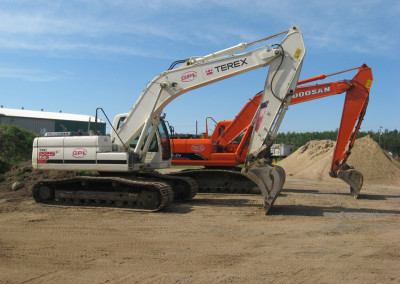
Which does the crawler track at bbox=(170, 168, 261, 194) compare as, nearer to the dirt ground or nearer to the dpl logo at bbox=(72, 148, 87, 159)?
the dirt ground

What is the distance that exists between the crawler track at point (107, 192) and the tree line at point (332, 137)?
99.2 ft

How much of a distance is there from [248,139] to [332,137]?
102 ft

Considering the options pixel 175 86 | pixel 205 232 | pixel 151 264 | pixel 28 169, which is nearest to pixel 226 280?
pixel 151 264

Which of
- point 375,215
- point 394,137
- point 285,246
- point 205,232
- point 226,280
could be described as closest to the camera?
point 226,280

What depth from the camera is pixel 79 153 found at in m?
9.41

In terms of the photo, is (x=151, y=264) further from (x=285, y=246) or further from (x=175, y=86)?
(x=175, y=86)

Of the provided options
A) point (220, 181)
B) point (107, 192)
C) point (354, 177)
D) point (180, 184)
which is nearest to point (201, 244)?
point (107, 192)

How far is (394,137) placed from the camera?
124 feet

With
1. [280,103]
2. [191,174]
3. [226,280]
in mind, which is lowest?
[226,280]

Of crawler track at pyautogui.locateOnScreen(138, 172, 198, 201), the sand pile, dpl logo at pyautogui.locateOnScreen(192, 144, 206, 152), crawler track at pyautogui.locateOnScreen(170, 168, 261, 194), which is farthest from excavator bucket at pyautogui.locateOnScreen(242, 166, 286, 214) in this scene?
the sand pile

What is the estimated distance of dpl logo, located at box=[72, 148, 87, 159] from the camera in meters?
9.36

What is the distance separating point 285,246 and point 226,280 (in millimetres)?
1782

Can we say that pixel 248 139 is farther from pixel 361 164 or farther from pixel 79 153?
pixel 361 164

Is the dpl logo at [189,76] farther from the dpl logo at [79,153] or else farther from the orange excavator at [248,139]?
the dpl logo at [79,153]
